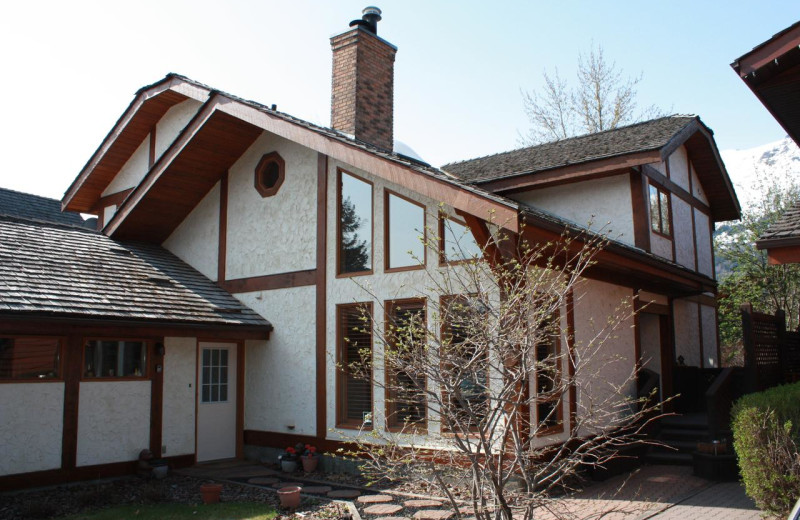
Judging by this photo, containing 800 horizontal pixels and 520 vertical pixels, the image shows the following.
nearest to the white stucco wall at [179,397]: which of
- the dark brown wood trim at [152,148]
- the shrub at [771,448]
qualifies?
the dark brown wood trim at [152,148]

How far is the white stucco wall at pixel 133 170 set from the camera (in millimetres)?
14797

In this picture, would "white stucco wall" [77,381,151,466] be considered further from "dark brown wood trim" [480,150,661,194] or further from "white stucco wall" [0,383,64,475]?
"dark brown wood trim" [480,150,661,194]

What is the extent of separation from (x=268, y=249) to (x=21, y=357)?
423cm

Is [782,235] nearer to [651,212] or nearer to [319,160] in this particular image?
[651,212]

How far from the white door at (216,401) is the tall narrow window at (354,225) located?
302 centimetres

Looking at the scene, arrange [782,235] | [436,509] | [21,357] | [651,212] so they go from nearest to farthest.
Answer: [782,235], [436,509], [21,357], [651,212]

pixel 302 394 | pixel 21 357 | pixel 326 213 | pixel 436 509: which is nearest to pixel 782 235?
pixel 436 509

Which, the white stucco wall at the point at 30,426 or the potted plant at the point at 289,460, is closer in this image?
the white stucco wall at the point at 30,426

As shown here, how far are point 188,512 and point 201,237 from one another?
6.47 m

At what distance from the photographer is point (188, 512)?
782 centimetres

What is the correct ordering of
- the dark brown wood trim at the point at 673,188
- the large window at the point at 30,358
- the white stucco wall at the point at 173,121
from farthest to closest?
the white stucco wall at the point at 173,121
the dark brown wood trim at the point at 673,188
the large window at the point at 30,358

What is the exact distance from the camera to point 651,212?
40.4ft

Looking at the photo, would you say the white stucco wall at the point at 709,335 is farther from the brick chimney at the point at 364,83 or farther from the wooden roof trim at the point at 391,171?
the wooden roof trim at the point at 391,171

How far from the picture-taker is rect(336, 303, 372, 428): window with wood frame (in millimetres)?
10047
